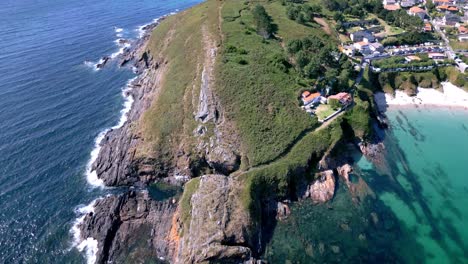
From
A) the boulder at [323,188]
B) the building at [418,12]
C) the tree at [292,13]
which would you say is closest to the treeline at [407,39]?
the building at [418,12]

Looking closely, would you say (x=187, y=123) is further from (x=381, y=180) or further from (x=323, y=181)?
(x=381, y=180)

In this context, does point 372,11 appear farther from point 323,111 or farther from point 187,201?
point 187,201

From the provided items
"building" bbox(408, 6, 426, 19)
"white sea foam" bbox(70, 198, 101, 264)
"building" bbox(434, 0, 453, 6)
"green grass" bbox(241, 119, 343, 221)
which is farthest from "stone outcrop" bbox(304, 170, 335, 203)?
"building" bbox(434, 0, 453, 6)

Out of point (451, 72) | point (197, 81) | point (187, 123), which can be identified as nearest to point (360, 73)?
point (451, 72)

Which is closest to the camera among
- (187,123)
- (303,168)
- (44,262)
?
(44,262)

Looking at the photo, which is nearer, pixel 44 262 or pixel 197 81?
pixel 44 262

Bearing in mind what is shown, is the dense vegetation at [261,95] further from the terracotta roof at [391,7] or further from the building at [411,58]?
the terracotta roof at [391,7]

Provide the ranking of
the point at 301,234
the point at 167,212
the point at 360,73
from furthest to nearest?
the point at 360,73, the point at 167,212, the point at 301,234
